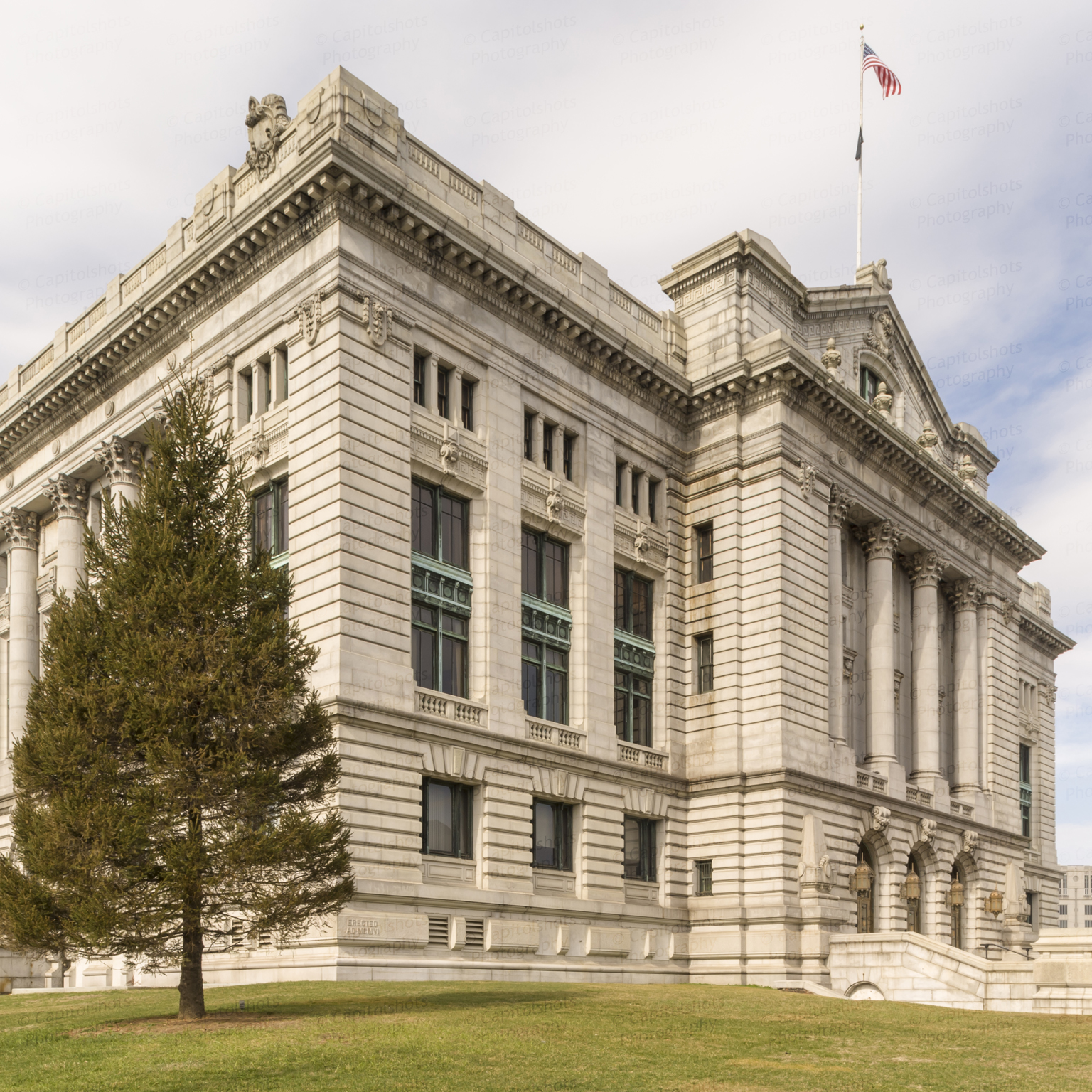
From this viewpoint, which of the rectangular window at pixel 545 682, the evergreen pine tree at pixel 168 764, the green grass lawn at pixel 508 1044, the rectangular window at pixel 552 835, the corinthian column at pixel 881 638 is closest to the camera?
the green grass lawn at pixel 508 1044

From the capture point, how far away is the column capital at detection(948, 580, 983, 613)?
200ft

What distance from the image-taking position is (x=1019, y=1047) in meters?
23.6

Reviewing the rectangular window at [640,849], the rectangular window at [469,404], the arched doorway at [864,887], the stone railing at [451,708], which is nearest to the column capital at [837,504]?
the arched doorway at [864,887]

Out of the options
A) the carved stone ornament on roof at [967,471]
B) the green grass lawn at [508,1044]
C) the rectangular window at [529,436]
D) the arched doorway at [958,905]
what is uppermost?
the carved stone ornament on roof at [967,471]

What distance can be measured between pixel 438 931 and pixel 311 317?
1774 centimetres

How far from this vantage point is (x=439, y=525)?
3962 cm

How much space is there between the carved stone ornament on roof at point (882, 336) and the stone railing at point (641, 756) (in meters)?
22.4

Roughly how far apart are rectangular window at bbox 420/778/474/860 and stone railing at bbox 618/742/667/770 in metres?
7.62

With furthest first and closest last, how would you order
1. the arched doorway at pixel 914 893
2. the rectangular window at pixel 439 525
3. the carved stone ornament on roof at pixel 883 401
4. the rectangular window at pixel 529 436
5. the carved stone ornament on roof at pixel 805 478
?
1. the carved stone ornament on roof at pixel 883 401
2. the arched doorway at pixel 914 893
3. the carved stone ornament on roof at pixel 805 478
4. the rectangular window at pixel 529 436
5. the rectangular window at pixel 439 525

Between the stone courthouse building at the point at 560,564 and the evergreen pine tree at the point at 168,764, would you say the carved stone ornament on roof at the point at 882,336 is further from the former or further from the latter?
the evergreen pine tree at the point at 168,764

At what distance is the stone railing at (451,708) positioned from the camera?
37094mm

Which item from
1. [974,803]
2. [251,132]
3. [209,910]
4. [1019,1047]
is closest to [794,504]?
[974,803]

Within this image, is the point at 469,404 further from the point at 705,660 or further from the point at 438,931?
the point at 438,931

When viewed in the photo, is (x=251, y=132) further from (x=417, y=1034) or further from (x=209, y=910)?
(x=417, y=1034)
